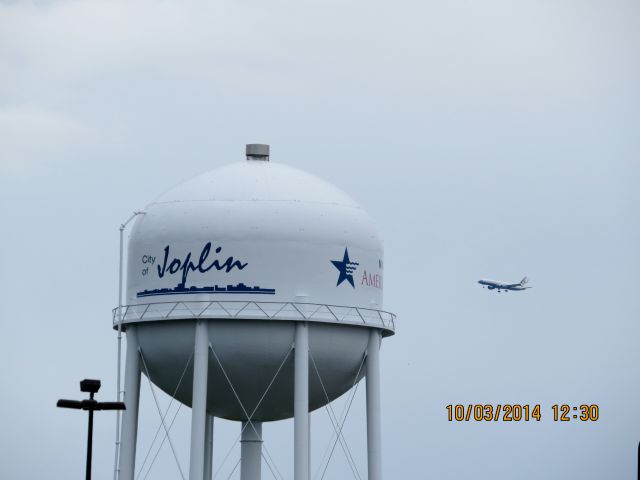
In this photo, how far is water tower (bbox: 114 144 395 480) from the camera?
49.3 meters

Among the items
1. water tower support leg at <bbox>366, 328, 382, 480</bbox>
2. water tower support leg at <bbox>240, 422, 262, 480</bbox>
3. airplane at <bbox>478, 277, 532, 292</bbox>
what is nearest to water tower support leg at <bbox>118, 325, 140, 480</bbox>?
water tower support leg at <bbox>240, 422, 262, 480</bbox>

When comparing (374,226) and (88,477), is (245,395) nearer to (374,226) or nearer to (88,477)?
(374,226)

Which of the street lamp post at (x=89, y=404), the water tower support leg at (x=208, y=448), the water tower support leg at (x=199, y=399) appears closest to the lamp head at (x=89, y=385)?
the street lamp post at (x=89, y=404)

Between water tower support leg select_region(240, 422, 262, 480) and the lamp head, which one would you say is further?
water tower support leg select_region(240, 422, 262, 480)

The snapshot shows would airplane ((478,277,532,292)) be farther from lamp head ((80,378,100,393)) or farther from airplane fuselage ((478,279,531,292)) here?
lamp head ((80,378,100,393))

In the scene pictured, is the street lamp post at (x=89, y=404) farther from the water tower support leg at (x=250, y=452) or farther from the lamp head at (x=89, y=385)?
the water tower support leg at (x=250, y=452)

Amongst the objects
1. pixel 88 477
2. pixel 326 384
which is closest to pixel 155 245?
pixel 326 384

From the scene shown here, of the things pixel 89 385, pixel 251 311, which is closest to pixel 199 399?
pixel 251 311

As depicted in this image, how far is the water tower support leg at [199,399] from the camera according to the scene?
160ft

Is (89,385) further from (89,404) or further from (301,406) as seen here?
(301,406)

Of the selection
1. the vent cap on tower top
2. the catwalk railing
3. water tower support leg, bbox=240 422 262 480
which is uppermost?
the vent cap on tower top

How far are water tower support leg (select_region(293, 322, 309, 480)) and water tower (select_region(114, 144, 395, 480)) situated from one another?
0.13 feet

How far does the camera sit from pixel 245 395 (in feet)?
166

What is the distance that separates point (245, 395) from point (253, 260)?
3996 mm
